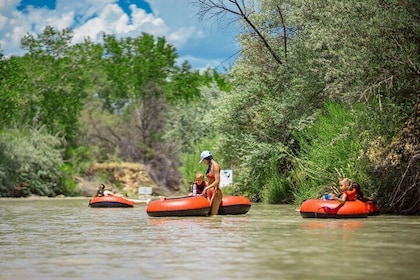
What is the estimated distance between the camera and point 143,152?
61156mm

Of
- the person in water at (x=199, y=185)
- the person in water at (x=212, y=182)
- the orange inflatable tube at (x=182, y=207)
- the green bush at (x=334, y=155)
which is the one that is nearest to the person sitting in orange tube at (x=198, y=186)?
the person in water at (x=199, y=185)

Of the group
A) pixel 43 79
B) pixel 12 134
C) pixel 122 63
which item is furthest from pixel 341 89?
pixel 122 63

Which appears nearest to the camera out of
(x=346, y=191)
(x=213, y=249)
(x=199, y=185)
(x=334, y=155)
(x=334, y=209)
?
(x=213, y=249)

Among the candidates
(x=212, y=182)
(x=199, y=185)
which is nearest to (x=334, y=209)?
(x=212, y=182)

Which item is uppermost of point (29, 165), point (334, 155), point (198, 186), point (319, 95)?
point (319, 95)

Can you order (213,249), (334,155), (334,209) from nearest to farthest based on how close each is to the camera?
(213,249)
(334,209)
(334,155)

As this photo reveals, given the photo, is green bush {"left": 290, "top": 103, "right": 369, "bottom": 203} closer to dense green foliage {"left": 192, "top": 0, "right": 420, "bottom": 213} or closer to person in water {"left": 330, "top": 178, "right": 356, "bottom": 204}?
dense green foliage {"left": 192, "top": 0, "right": 420, "bottom": 213}

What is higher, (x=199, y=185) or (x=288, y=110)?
(x=288, y=110)

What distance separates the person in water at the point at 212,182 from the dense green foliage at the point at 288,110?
400 cm

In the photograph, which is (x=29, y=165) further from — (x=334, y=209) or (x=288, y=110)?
(x=334, y=209)

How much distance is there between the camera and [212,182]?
1997 cm

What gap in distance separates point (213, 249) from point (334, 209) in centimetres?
800

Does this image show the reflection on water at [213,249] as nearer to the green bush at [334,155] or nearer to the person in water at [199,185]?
the person in water at [199,185]

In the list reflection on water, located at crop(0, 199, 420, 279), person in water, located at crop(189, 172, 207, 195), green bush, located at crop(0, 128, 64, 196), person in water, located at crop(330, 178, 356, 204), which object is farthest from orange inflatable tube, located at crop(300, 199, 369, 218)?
green bush, located at crop(0, 128, 64, 196)
